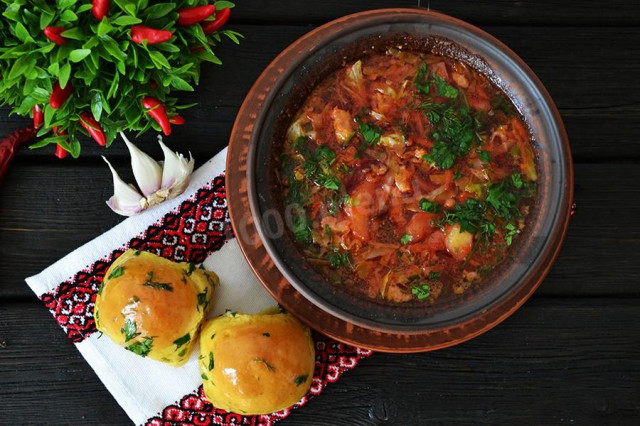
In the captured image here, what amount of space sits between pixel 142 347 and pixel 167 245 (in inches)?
19.1

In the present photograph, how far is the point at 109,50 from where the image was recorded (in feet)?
7.06

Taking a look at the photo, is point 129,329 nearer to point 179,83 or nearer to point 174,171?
point 174,171

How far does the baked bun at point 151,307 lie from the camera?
241 cm

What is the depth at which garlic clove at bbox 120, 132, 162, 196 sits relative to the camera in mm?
2604

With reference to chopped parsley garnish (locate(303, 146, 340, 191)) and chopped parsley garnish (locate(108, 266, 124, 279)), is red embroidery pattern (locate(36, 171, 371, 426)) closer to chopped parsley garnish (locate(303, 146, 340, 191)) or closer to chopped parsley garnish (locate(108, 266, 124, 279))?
chopped parsley garnish (locate(108, 266, 124, 279))

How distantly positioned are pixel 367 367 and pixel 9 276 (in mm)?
1654

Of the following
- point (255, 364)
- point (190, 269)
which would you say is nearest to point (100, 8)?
point (190, 269)

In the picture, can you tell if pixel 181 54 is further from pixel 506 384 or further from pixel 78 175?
pixel 506 384

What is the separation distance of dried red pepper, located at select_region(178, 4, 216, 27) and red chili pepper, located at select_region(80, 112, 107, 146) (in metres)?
0.53

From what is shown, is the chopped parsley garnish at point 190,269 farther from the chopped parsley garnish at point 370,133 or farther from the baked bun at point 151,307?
the chopped parsley garnish at point 370,133

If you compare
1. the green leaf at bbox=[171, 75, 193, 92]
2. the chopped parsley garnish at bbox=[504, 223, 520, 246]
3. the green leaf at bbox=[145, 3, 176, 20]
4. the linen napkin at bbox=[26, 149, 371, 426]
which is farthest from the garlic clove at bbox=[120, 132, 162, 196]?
the chopped parsley garnish at bbox=[504, 223, 520, 246]

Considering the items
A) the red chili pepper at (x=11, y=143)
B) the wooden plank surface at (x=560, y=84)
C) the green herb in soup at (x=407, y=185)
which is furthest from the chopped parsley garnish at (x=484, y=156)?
the red chili pepper at (x=11, y=143)

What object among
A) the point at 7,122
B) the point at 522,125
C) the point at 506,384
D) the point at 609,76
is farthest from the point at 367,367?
the point at 7,122

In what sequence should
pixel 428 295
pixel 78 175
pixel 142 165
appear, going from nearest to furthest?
pixel 428 295, pixel 142 165, pixel 78 175
